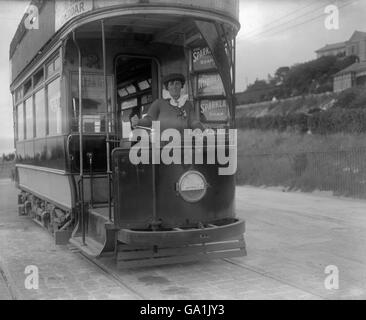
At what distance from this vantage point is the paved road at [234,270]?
5211 mm

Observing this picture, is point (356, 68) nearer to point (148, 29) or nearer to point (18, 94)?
point (18, 94)

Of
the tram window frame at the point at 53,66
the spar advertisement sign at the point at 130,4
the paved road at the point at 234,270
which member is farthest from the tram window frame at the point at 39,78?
the paved road at the point at 234,270

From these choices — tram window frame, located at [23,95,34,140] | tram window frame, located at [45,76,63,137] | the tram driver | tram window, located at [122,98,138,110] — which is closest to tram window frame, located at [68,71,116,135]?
tram window frame, located at [45,76,63,137]

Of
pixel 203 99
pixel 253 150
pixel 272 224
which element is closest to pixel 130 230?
pixel 203 99

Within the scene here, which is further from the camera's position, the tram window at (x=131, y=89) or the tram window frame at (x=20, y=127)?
the tram window frame at (x=20, y=127)

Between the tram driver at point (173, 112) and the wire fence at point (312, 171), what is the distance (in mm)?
8964

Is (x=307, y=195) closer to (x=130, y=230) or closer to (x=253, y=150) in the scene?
(x=253, y=150)

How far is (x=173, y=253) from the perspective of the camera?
589cm

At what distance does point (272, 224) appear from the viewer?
9.84 metres

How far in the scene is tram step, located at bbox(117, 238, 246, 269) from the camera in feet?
18.7

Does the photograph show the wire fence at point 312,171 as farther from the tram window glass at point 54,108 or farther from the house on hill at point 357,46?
the house on hill at point 357,46

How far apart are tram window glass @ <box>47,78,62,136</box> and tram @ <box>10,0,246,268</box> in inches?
0.6

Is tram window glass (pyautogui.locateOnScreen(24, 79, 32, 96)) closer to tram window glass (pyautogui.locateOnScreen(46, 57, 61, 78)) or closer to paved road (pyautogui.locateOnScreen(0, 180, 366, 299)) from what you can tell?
tram window glass (pyautogui.locateOnScreen(46, 57, 61, 78))

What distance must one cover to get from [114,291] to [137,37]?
3.74 meters
